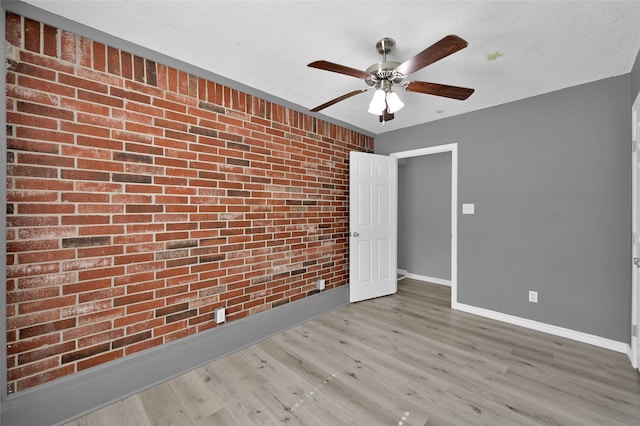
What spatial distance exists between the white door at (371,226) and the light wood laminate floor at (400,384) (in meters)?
0.86

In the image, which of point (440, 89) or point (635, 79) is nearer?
point (440, 89)

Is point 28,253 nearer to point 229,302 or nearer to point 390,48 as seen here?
point 229,302

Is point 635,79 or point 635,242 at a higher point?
point 635,79

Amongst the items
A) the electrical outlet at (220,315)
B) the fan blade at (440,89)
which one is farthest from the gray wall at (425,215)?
the electrical outlet at (220,315)

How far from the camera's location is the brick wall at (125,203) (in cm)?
150

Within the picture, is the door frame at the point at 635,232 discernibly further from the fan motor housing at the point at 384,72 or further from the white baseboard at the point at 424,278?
the white baseboard at the point at 424,278

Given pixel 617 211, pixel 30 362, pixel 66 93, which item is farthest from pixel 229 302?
pixel 617 211

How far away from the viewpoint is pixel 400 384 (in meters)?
1.90

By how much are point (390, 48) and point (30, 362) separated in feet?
9.74

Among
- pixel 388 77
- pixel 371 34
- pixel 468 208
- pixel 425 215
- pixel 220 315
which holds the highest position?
pixel 371 34

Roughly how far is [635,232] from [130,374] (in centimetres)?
393

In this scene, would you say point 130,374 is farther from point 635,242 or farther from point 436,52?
point 635,242

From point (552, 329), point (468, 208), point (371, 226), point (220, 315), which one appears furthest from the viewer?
point (371, 226)

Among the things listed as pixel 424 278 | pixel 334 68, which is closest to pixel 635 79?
pixel 334 68
